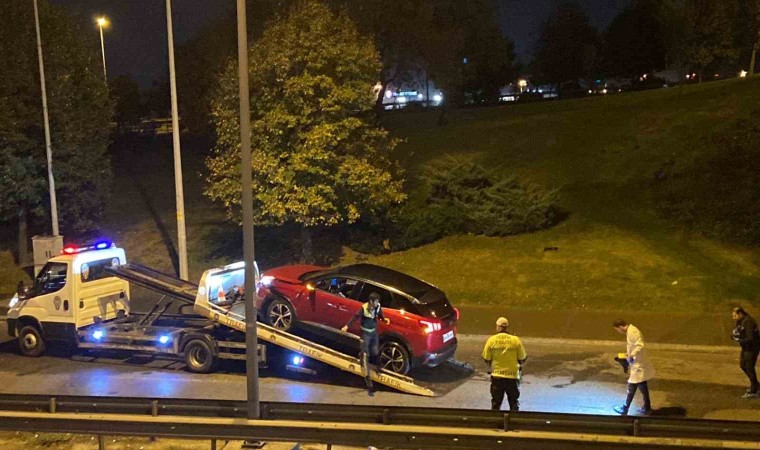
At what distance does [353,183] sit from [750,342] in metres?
10.4

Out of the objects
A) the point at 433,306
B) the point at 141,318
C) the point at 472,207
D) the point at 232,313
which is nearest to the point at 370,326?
the point at 433,306

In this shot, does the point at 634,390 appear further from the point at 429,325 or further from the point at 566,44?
the point at 566,44

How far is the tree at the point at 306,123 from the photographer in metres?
18.0

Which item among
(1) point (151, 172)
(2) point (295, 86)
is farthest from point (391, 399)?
(1) point (151, 172)

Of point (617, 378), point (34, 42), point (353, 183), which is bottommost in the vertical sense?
point (617, 378)

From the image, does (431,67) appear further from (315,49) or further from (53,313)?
(53,313)

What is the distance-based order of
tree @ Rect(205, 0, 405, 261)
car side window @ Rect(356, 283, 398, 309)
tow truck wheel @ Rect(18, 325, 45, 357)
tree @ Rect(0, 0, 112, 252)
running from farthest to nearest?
tree @ Rect(0, 0, 112, 252)
tree @ Rect(205, 0, 405, 261)
tow truck wheel @ Rect(18, 325, 45, 357)
car side window @ Rect(356, 283, 398, 309)

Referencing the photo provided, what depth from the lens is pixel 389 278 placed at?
39.3ft

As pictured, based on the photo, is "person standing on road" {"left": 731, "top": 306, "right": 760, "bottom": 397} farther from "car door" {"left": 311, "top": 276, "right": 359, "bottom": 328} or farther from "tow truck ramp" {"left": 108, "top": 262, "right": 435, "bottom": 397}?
"car door" {"left": 311, "top": 276, "right": 359, "bottom": 328}

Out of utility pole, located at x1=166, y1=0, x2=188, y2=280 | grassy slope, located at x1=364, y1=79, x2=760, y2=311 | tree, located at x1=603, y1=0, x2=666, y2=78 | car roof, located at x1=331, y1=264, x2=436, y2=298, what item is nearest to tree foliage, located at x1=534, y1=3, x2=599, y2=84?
tree, located at x1=603, y1=0, x2=666, y2=78

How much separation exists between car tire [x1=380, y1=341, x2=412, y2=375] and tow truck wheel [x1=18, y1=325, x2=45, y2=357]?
691cm

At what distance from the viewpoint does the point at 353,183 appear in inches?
712

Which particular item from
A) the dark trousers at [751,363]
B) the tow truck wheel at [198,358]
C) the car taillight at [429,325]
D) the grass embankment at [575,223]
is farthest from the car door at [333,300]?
the dark trousers at [751,363]

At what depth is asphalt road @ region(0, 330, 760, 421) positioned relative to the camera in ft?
34.2
